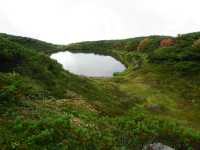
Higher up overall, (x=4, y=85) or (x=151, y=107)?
(x=4, y=85)

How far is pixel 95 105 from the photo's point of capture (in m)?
30.0

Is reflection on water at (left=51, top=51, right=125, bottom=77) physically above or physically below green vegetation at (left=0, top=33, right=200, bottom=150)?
below

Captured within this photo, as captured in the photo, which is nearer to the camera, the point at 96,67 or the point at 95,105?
the point at 95,105

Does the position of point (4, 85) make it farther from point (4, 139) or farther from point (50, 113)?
point (4, 139)

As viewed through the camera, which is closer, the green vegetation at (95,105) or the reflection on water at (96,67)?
the green vegetation at (95,105)

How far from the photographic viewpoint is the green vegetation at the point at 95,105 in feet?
61.5

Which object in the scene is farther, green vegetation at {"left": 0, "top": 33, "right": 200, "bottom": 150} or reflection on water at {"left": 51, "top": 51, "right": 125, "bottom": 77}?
reflection on water at {"left": 51, "top": 51, "right": 125, "bottom": 77}

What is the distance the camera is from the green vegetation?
18.7 m

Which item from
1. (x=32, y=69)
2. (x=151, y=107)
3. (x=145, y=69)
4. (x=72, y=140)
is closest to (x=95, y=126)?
(x=72, y=140)

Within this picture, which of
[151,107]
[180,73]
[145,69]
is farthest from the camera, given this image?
[145,69]

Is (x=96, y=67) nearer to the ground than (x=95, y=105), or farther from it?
nearer to the ground

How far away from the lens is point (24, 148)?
662 inches

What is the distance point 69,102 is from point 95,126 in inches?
231

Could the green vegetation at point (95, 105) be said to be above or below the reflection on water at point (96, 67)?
above
